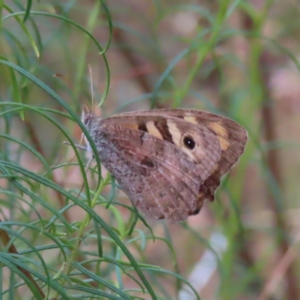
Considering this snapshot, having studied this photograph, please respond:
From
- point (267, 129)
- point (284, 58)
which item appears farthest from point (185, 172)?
point (284, 58)

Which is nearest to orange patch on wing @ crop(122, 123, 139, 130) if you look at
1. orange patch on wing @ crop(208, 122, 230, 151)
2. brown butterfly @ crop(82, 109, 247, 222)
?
brown butterfly @ crop(82, 109, 247, 222)

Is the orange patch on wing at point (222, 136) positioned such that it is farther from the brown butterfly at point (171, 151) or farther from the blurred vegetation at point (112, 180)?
the blurred vegetation at point (112, 180)

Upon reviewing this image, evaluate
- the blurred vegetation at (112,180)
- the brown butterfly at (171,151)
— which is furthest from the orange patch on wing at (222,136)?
the blurred vegetation at (112,180)

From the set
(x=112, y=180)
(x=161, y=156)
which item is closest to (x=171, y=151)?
(x=161, y=156)

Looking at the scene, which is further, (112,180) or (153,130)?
(153,130)

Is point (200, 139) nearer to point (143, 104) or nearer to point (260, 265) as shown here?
point (260, 265)

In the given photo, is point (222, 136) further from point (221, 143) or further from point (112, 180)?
point (112, 180)

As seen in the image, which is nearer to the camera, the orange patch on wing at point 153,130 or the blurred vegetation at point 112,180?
the blurred vegetation at point 112,180
